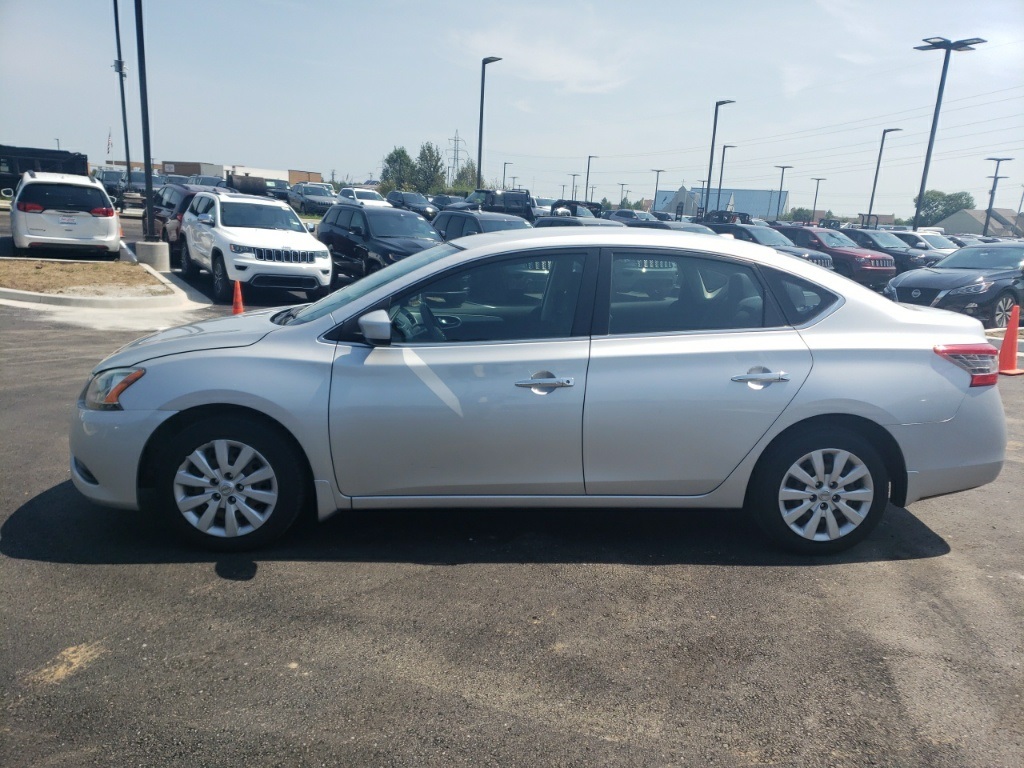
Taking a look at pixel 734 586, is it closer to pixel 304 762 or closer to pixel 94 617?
pixel 304 762

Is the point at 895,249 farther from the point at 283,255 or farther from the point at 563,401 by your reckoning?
the point at 563,401

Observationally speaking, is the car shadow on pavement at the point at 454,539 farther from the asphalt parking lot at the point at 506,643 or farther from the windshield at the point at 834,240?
the windshield at the point at 834,240

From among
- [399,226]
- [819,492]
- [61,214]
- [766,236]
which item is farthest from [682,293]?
[766,236]

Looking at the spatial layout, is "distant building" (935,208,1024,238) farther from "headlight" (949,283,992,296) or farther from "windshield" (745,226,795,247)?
"headlight" (949,283,992,296)

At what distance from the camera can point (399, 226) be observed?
16281 mm

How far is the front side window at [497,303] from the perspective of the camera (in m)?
4.44

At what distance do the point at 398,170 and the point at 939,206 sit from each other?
6845 cm

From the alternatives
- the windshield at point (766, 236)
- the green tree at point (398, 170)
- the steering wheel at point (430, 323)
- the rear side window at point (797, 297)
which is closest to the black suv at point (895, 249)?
the windshield at point (766, 236)

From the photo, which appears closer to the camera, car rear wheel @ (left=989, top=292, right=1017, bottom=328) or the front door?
the front door

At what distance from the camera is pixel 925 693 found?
335 centimetres

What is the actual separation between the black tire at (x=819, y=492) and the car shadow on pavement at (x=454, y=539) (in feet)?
0.50

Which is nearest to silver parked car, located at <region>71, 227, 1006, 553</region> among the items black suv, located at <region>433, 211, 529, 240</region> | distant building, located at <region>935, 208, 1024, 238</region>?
black suv, located at <region>433, 211, 529, 240</region>

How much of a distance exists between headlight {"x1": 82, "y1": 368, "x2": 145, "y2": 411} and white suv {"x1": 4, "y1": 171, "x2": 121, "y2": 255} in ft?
44.8

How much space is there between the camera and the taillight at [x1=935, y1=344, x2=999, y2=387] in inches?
179
